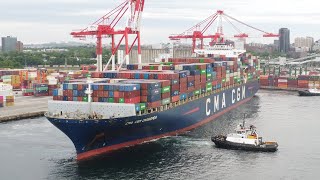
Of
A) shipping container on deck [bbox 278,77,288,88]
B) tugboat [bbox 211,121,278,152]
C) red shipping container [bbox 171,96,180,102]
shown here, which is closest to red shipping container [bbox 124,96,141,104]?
red shipping container [bbox 171,96,180,102]

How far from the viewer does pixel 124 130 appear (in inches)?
1474

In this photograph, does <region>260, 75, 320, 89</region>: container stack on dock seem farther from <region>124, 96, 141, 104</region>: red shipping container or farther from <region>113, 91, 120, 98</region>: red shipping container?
<region>113, 91, 120, 98</region>: red shipping container

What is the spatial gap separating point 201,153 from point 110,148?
670 centimetres

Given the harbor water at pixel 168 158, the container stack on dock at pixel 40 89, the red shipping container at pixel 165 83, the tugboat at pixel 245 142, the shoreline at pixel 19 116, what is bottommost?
the harbor water at pixel 168 158

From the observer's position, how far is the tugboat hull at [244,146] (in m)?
38.9

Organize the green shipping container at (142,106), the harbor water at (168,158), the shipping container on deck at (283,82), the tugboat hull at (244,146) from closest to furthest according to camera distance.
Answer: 1. the harbor water at (168,158)
2. the green shipping container at (142,106)
3. the tugboat hull at (244,146)
4. the shipping container on deck at (283,82)

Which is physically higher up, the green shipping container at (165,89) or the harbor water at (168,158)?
the green shipping container at (165,89)

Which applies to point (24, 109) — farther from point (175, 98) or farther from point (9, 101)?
point (175, 98)

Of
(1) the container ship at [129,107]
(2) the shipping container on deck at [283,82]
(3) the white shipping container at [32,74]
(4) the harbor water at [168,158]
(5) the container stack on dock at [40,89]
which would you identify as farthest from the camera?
(2) the shipping container on deck at [283,82]

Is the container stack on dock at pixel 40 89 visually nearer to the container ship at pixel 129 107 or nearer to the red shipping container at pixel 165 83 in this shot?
the container ship at pixel 129 107

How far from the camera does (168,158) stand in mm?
36594

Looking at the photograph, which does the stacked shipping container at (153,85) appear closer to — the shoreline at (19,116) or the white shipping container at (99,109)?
the white shipping container at (99,109)

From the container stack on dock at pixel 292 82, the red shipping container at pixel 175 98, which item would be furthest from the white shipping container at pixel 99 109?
the container stack on dock at pixel 292 82

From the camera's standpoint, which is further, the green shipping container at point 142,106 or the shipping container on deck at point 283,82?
the shipping container on deck at point 283,82
